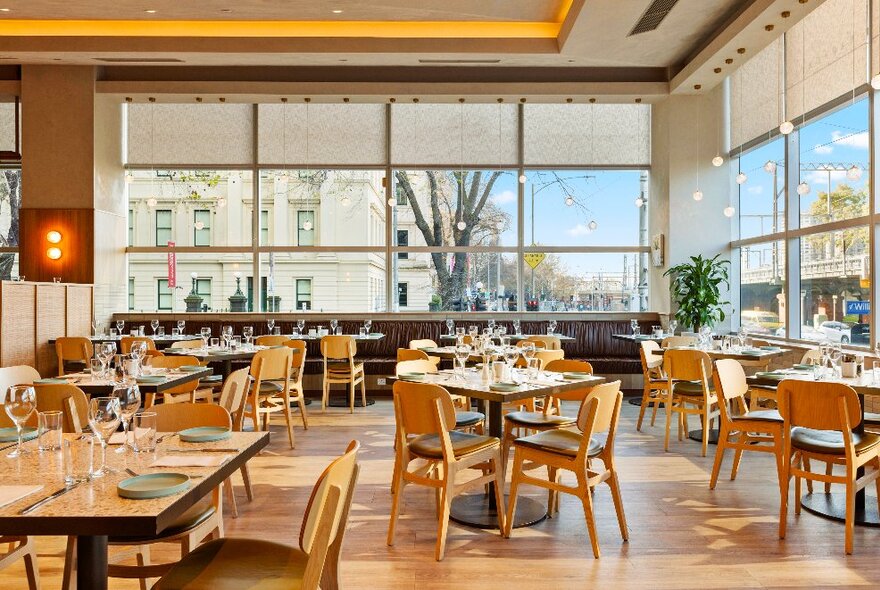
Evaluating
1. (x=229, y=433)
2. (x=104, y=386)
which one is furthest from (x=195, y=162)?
(x=229, y=433)

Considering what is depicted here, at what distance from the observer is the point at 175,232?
10.7 m

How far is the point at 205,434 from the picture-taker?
2.64 meters

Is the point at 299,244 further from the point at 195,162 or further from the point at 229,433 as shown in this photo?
the point at 229,433

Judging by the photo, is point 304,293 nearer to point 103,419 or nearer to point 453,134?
point 453,134

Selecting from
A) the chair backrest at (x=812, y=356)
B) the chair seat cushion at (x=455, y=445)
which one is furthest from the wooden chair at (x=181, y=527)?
the chair backrest at (x=812, y=356)

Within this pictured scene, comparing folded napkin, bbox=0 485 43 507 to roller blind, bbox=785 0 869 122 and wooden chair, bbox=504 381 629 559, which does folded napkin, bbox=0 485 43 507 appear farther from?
roller blind, bbox=785 0 869 122

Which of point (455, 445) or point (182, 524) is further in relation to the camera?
point (455, 445)

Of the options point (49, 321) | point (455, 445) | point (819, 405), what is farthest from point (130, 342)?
point (819, 405)

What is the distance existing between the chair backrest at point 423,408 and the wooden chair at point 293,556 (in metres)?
1.36

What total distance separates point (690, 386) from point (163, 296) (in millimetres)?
8095

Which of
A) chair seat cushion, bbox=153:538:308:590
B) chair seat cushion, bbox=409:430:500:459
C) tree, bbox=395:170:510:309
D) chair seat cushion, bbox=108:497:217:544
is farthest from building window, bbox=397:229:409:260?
chair seat cushion, bbox=153:538:308:590

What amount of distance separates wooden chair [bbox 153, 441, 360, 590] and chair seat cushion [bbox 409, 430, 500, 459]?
4.93 ft

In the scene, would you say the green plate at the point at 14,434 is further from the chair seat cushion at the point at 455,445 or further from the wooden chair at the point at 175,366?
the wooden chair at the point at 175,366

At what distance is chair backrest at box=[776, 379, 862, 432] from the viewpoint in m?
3.56
